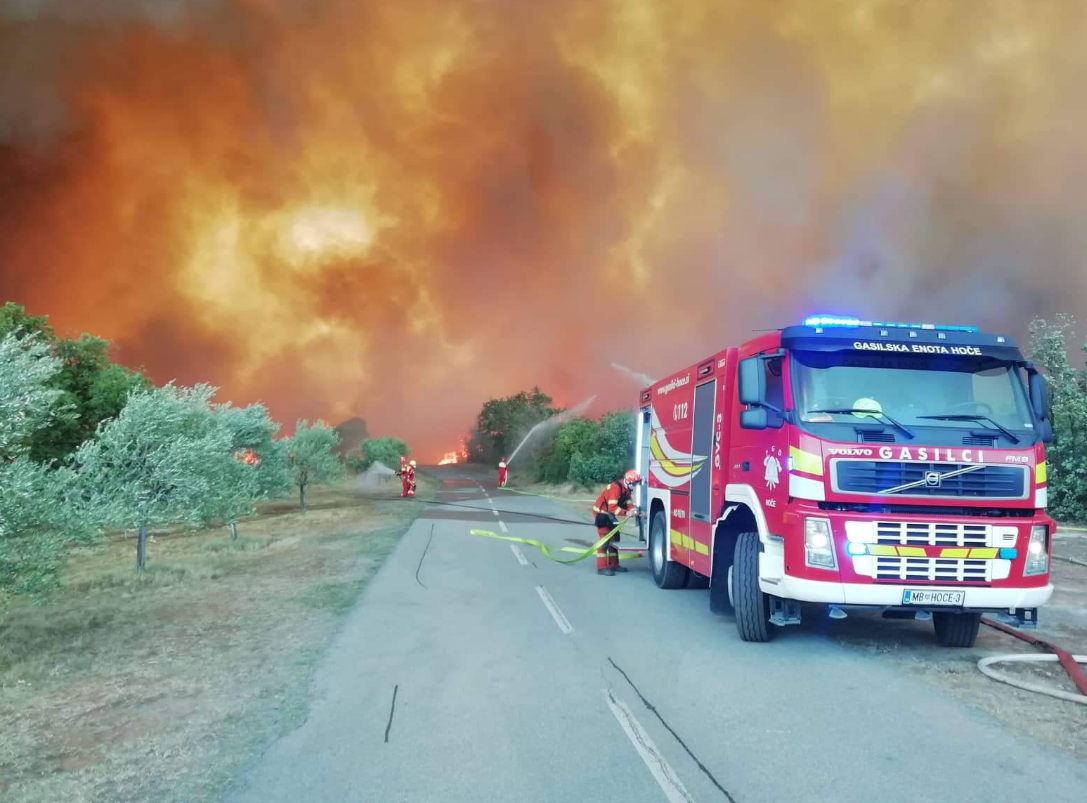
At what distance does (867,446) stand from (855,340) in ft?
3.60

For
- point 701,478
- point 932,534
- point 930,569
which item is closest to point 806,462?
point 932,534

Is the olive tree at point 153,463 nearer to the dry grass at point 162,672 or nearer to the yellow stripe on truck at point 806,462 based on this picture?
the dry grass at point 162,672

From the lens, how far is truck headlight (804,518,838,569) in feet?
23.5

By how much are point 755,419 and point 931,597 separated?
2.33 m

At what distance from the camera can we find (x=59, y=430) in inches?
1332

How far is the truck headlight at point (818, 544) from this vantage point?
715 centimetres

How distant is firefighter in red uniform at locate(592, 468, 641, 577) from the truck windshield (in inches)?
237

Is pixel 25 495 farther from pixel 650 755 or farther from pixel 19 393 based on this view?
pixel 650 755

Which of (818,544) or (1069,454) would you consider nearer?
(818,544)

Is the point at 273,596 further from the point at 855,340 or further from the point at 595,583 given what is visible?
the point at 855,340

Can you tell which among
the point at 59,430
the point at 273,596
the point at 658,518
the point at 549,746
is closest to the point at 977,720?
the point at 549,746

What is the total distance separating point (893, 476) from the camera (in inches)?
281

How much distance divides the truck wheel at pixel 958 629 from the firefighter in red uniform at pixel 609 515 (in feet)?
19.2

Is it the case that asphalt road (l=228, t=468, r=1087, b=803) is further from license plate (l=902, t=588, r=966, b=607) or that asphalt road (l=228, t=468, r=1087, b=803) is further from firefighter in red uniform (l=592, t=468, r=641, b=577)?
firefighter in red uniform (l=592, t=468, r=641, b=577)
